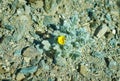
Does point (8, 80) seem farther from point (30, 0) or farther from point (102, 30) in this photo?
point (102, 30)

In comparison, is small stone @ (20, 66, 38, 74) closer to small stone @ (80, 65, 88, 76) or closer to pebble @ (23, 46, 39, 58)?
pebble @ (23, 46, 39, 58)

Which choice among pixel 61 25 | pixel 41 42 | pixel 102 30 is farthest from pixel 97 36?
pixel 41 42

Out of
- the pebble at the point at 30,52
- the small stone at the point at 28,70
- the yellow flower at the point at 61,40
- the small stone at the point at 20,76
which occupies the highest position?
the yellow flower at the point at 61,40

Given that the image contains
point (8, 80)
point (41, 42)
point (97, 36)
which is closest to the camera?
point (8, 80)

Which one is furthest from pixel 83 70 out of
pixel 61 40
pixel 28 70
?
pixel 28 70

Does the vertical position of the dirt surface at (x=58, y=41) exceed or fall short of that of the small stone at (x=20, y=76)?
it exceeds it

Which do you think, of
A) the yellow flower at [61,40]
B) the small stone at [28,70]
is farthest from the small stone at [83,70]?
the small stone at [28,70]

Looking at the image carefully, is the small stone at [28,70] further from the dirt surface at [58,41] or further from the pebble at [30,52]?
the pebble at [30,52]

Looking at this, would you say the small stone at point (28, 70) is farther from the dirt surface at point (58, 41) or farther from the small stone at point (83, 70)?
the small stone at point (83, 70)

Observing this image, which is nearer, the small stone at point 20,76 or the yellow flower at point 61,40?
the small stone at point 20,76

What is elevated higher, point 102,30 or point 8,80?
point 102,30
